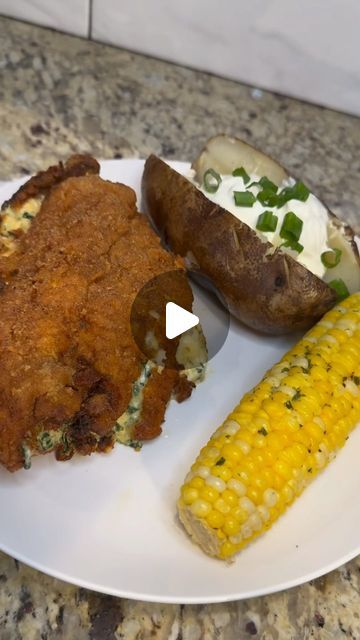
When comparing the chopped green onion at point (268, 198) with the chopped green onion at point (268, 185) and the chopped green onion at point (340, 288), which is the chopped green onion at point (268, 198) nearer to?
the chopped green onion at point (268, 185)

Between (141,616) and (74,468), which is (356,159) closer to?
(74,468)

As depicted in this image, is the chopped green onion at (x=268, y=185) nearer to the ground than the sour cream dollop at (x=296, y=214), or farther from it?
farther from it

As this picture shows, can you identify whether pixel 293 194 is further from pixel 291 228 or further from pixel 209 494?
pixel 209 494

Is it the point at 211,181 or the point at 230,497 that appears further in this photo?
the point at 211,181

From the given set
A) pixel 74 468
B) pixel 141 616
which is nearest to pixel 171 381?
pixel 74 468

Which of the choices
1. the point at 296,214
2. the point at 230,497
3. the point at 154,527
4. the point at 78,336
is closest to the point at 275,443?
the point at 230,497

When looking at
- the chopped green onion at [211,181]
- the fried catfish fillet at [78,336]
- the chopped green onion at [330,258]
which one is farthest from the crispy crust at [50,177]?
the chopped green onion at [330,258]
